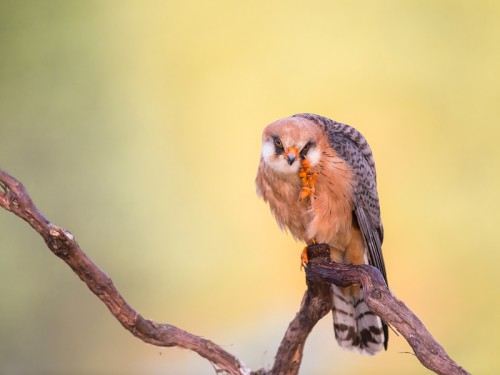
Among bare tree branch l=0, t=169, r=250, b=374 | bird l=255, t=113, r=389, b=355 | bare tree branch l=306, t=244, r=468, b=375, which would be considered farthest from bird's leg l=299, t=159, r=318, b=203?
bare tree branch l=0, t=169, r=250, b=374

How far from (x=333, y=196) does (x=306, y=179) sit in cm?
13

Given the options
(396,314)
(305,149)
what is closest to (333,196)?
(305,149)

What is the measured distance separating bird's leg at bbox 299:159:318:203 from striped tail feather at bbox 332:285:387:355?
0.45 meters

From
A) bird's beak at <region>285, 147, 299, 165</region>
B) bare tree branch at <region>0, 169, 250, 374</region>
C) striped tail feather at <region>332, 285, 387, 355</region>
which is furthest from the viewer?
striped tail feather at <region>332, 285, 387, 355</region>

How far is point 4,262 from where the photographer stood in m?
3.99

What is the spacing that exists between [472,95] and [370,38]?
71 cm

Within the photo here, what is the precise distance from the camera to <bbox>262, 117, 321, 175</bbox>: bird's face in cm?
255

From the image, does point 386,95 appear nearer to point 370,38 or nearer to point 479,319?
point 370,38

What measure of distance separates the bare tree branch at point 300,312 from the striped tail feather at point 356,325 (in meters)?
0.38

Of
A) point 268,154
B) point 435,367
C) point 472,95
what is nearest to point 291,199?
point 268,154

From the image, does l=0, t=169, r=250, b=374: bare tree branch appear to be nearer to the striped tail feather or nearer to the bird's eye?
the striped tail feather

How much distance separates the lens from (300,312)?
249cm

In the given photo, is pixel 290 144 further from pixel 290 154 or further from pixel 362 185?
pixel 362 185

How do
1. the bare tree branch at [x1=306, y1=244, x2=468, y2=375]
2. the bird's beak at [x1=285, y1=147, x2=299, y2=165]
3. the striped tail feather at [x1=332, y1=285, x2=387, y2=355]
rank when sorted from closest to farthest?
the bare tree branch at [x1=306, y1=244, x2=468, y2=375]
the bird's beak at [x1=285, y1=147, x2=299, y2=165]
the striped tail feather at [x1=332, y1=285, x2=387, y2=355]
